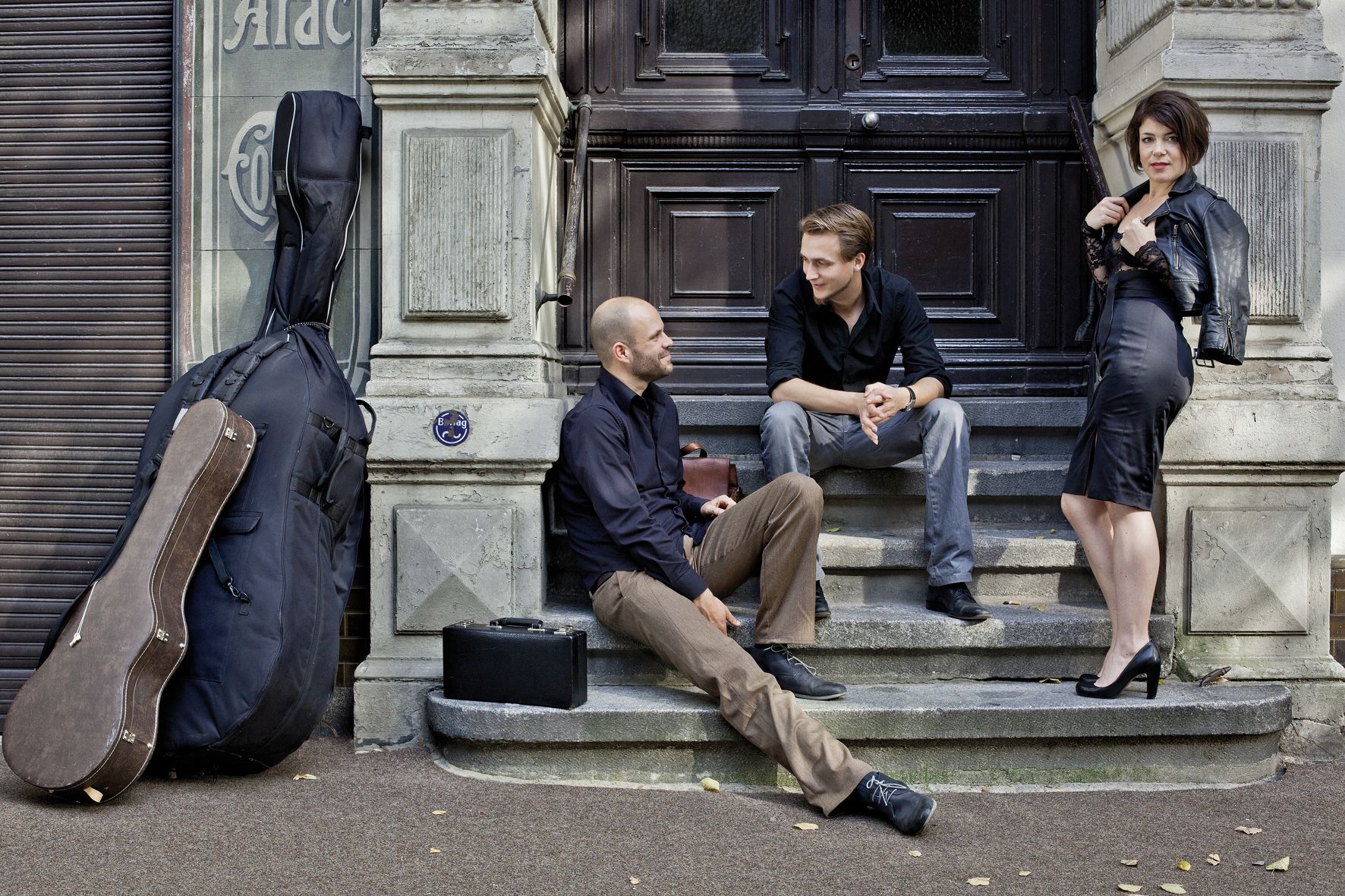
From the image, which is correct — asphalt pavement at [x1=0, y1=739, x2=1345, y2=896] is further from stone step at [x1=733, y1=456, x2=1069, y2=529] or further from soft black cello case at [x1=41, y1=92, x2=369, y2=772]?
stone step at [x1=733, y1=456, x2=1069, y2=529]

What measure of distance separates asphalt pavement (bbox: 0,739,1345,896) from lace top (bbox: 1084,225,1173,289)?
1.62 meters

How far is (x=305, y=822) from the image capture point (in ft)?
11.5

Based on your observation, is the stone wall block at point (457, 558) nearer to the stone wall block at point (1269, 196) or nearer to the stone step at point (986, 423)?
the stone step at point (986, 423)

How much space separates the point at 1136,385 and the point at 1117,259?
0.45m

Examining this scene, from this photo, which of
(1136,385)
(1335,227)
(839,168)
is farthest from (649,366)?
(1335,227)

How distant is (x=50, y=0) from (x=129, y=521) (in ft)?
7.77

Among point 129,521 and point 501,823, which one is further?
point 129,521

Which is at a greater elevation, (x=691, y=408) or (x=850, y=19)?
(x=850, y=19)

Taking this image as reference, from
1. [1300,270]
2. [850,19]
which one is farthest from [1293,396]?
[850,19]

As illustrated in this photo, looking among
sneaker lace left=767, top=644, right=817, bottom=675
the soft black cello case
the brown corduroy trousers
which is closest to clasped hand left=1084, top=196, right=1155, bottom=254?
the brown corduroy trousers

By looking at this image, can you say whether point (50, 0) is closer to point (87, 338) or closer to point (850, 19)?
point (87, 338)

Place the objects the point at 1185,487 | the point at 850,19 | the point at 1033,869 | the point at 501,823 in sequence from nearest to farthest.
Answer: the point at 1033,869 < the point at 501,823 < the point at 1185,487 < the point at 850,19

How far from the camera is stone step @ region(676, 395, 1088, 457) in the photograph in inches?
201

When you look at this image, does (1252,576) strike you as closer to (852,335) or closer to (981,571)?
(981,571)
